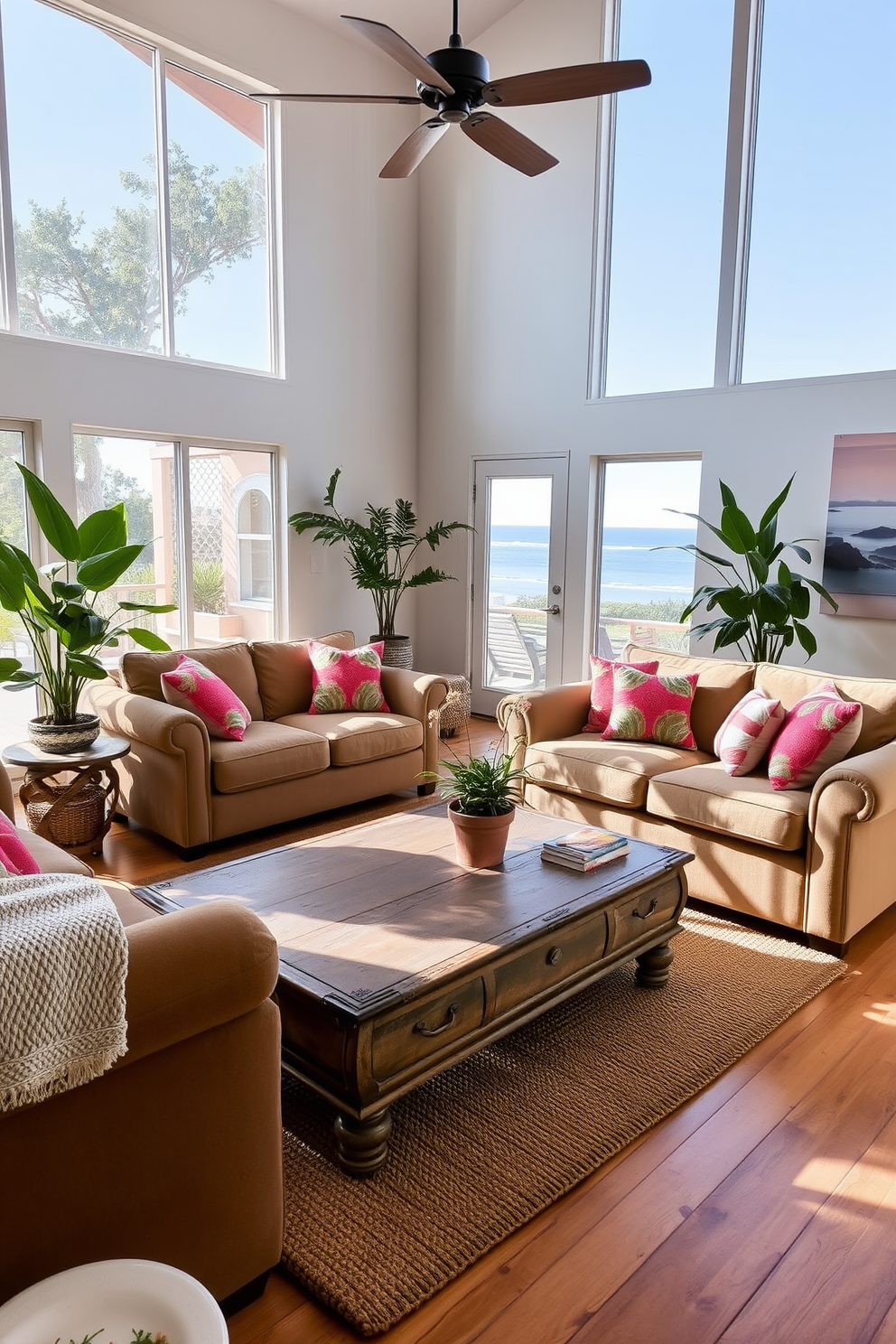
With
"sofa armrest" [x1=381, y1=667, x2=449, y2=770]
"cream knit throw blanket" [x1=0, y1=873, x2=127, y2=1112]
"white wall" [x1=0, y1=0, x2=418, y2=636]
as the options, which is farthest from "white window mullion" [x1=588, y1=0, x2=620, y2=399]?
"cream knit throw blanket" [x1=0, y1=873, x2=127, y2=1112]

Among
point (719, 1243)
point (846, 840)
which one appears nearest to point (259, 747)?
point (846, 840)

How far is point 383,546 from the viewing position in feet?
22.0

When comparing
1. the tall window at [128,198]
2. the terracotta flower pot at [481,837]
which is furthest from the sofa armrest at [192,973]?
the tall window at [128,198]

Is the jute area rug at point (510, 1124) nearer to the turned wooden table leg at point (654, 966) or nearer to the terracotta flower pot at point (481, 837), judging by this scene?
the turned wooden table leg at point (654, 966)

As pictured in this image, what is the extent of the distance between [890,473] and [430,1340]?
463cm

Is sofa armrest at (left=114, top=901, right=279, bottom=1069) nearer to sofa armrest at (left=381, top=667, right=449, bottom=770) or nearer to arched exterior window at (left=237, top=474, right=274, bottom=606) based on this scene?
sofa armrest at (left=381, top=667, right=449, bottom=770)

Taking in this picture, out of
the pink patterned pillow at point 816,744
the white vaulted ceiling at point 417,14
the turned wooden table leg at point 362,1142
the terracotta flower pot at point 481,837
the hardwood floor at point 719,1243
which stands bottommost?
the hardwood floor at point 719,1243

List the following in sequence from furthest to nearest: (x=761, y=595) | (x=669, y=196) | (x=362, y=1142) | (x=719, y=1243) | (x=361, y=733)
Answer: (x=669, y=196)
(x=761, y=595)
(x=361, y=733)
(x=362, y=1142)
(x=719, y=1243)

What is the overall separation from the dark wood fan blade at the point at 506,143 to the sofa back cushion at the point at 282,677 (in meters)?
2.63

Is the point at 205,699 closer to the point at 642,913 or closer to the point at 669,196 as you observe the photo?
the point at 642,913

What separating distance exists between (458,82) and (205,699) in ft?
8.74

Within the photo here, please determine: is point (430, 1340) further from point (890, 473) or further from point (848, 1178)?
point (890, 473)

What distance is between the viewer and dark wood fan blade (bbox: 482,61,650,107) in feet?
9.32

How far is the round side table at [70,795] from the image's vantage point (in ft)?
12.6
